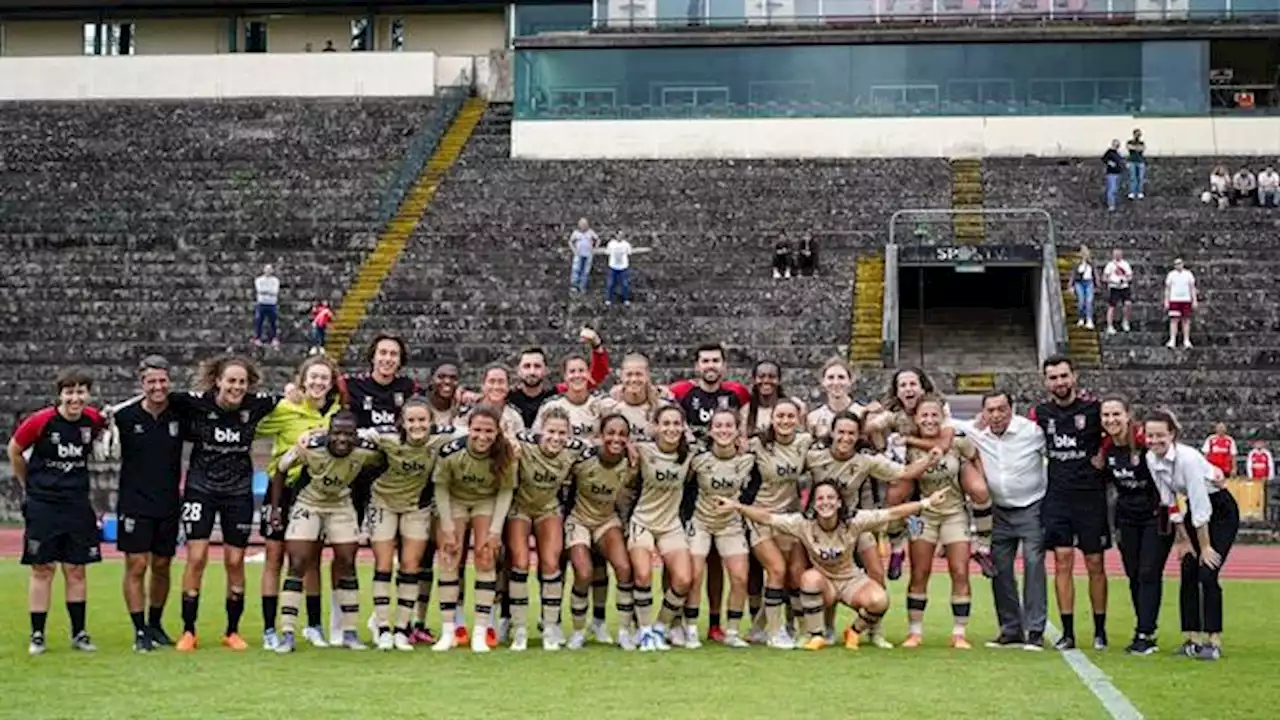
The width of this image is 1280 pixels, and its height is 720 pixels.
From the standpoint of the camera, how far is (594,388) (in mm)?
15625

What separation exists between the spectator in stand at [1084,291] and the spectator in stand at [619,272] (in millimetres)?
7479

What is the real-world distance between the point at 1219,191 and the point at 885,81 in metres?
7.78

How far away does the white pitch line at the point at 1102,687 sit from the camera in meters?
10.8

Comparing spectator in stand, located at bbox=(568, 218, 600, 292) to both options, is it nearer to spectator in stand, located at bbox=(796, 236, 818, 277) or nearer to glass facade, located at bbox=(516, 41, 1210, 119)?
spectator in stand, located at bbox=(796, 236, 818, 277)

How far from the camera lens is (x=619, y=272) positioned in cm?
3444

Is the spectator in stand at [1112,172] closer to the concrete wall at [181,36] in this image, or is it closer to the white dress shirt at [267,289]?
the white dress shirt at [267,289]

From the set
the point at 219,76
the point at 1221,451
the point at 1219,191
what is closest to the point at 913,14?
the point at 1219,191

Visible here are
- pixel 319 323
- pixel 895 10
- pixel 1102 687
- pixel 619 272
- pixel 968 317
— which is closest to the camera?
pixel 1102 687

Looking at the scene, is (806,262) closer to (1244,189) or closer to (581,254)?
(581,254)

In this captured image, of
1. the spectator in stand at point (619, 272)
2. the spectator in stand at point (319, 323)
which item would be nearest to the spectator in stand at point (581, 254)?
the spectator in stand at point (619, 272)

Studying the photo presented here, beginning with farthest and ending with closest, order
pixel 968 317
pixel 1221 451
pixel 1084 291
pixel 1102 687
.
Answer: pixel 968 317 < pixel 1084 291 < pixel 1221 451 < pixel 1102 687

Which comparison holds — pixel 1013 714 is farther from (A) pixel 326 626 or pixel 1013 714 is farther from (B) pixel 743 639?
(A) pixel 326 626

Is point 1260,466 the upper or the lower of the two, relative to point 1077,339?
lower

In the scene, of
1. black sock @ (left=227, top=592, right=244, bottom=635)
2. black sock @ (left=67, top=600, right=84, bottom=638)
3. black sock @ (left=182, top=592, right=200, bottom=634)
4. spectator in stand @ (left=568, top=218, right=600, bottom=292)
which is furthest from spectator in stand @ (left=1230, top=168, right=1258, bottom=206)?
black sock @ (left=67, top=600, right=84, bottom=638)
